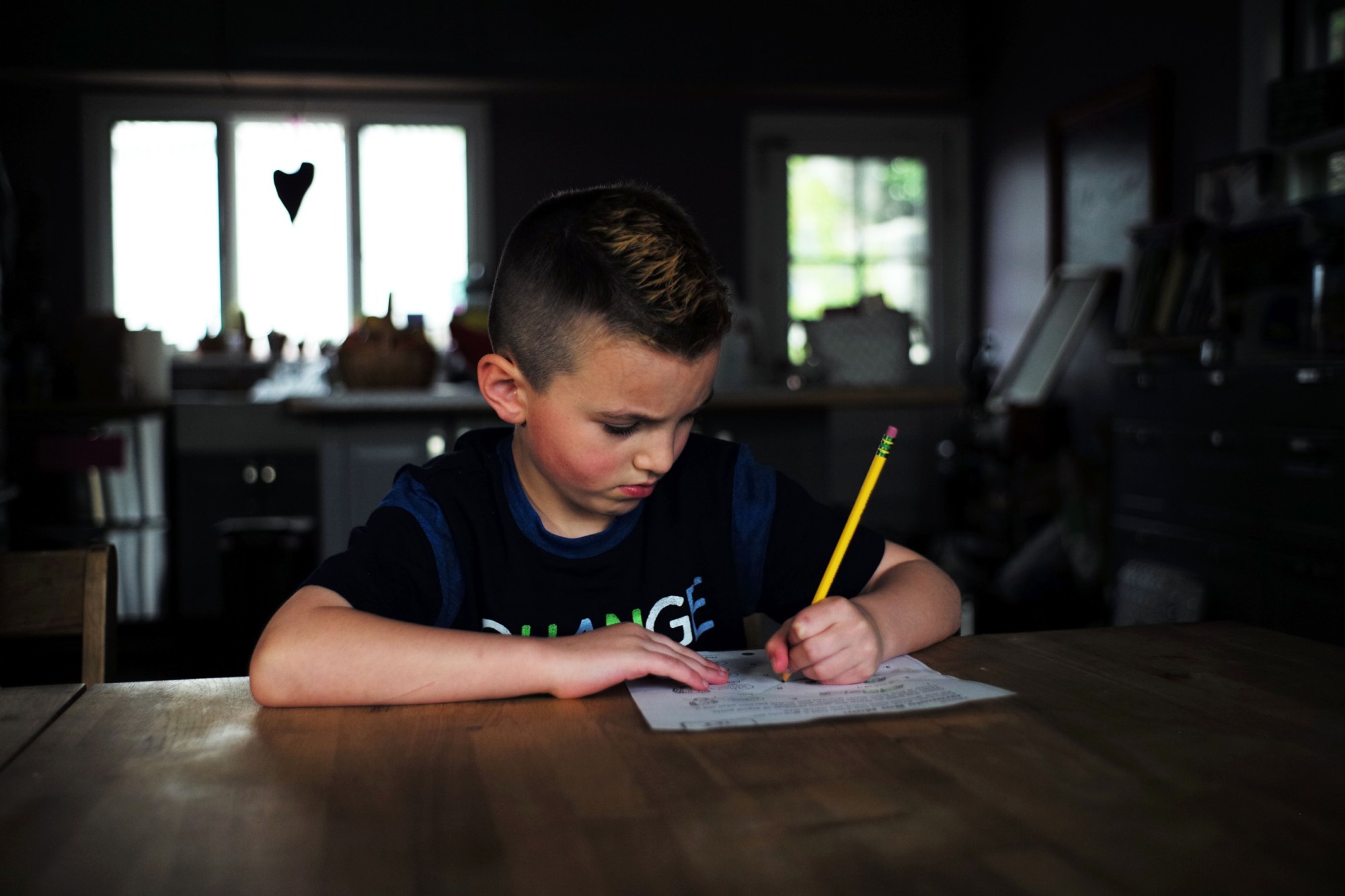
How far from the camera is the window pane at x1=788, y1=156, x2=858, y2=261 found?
224 inches

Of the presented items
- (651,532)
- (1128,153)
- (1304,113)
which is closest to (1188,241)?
(1304,113)

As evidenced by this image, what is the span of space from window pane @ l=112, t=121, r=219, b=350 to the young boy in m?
4.67

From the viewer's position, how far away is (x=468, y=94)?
5371 millimetres

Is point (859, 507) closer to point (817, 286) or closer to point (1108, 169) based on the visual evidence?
point (1108, 169)

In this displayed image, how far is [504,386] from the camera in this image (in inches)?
39.2

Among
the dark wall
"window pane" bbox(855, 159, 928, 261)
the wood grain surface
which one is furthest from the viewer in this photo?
"window pane" bbox(855, 159, 928, 261)

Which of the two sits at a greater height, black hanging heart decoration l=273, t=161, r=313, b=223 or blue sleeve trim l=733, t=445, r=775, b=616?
black hanging heart decoration l=273, t=161, r=313, b=223

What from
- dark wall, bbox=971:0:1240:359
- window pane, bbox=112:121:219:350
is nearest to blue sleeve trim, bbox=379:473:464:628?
dark wall, bbox=971:0:1240:359

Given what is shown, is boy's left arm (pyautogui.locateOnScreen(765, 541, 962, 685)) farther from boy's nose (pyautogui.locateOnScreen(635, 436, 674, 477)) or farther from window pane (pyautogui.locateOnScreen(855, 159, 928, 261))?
window pane (pyautogui.locateOnScreen(855, 159, 928, 261))

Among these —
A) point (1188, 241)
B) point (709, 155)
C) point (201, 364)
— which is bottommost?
point (201, 364)

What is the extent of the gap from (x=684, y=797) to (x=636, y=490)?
1.37ft

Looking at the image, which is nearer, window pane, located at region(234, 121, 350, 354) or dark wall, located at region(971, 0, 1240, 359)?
dark wall, located at region(971, 0, 1240, 359)

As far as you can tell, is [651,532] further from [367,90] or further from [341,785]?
[367,90]

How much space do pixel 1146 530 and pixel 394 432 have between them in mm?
2166
